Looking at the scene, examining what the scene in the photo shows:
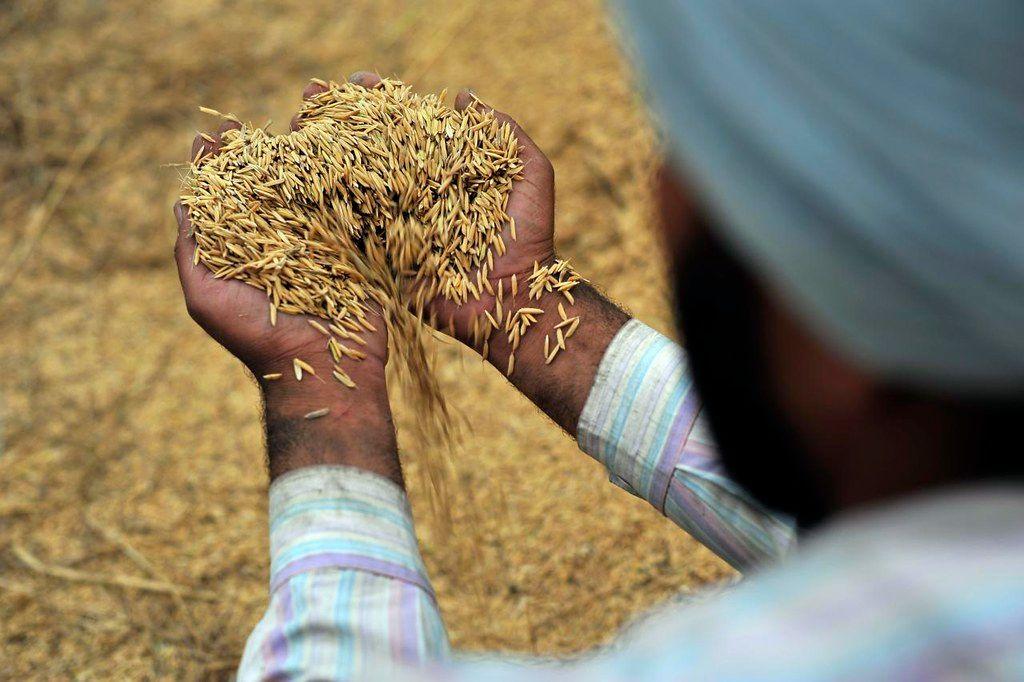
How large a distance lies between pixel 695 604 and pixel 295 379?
1.95 ft

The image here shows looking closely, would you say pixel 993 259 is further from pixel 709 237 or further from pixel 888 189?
pixel 709 237

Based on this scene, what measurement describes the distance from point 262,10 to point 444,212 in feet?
7.92

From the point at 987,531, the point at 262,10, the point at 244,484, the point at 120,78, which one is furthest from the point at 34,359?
the point at 987,531

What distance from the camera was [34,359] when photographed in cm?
267

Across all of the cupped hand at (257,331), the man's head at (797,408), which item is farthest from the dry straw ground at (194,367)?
the man's head at (797,408)

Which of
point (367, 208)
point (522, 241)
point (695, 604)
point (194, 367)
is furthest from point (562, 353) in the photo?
point (194, 367)

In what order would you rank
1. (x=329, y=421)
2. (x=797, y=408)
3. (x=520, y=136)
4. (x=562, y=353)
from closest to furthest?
(x=797, y=408)
(x=329, y=421)
(x=562, y=353)
(x=520, y=136)

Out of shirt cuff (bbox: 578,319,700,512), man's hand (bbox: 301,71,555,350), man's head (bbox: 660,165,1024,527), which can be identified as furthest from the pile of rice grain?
man's head (bbox: 660,165,1024,527)

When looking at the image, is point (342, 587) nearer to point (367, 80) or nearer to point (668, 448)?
point (668, 448)

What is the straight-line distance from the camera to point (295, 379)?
1242 mm

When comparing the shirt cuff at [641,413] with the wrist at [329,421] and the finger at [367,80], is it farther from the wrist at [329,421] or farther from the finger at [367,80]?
the finger at [367,80]

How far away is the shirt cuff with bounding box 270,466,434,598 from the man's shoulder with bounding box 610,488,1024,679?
436mm

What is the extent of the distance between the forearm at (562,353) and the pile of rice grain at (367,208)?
0.10 meters

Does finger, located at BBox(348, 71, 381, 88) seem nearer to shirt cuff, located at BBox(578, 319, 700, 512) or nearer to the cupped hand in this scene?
the cupped hand
